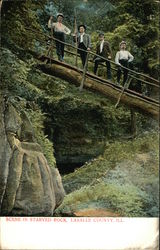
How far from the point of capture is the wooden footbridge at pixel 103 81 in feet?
13.2

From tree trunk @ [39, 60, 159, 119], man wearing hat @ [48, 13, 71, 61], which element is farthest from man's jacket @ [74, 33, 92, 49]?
tree trunk @ [39, 60, 159, 119]

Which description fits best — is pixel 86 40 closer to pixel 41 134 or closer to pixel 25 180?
pixel 41 134

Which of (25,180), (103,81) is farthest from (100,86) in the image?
(25,180)

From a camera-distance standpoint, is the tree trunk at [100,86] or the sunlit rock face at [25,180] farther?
the tree trunk at [100,86]

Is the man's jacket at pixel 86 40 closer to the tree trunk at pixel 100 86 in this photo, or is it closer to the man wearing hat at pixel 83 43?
the man wearing hat at pixel 83 43

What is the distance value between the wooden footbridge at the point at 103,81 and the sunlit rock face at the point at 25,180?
2.43 feet

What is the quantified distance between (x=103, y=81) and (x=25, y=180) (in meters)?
1.21

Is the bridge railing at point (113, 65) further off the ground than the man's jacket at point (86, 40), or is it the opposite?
the man's jacket at point (86, 40)

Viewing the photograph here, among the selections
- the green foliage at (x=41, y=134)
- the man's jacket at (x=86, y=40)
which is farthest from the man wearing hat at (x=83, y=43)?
the green foliage at (x=41, y=134)

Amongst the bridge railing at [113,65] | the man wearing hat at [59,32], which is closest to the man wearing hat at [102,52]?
the bridge railing at [113,65]

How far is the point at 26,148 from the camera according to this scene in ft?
13.0

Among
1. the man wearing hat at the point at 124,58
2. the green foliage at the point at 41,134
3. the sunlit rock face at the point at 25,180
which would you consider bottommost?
the sunlit rock face at the point at 25,180

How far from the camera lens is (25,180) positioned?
3.89 m

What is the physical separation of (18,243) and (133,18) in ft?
7.87
